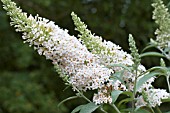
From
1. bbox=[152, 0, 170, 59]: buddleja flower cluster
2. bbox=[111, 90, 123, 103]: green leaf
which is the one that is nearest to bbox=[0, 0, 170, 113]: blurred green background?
bbox=[152, 0, 170, 59]: buddleja flower cluster

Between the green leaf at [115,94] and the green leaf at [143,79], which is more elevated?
the green leaf at [143,79]

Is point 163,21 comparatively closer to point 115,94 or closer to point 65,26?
point 115,94

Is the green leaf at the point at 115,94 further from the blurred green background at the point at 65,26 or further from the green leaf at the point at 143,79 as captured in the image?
the blurred green background at the point at 65,26

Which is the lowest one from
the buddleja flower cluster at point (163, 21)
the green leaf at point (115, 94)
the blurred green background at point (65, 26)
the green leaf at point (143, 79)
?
the green leaf at point (115, 94)

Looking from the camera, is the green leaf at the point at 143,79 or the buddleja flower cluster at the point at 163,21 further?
the buddleja flower cluster at the point at 163,21

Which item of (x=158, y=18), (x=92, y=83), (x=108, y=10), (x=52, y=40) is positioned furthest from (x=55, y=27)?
(x=108, y=10)

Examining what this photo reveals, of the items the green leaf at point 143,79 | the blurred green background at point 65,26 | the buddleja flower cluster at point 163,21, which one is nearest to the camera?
the green leaf at point 143,79

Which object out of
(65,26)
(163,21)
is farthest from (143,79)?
(65,26)

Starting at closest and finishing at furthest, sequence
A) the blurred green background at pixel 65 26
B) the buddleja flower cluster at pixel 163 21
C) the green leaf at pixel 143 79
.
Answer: the green leaf at pixel 143 79
the buddleja flower cluster at pixel 163 21
the blurred green background at pixel 65 26

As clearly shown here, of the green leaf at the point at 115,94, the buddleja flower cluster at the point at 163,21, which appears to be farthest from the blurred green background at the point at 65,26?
the green leaf at the point at 115,94

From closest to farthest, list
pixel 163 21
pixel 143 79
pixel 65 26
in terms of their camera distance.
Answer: pixel 143 79 → pixel 163 21 → pixel 65 26
